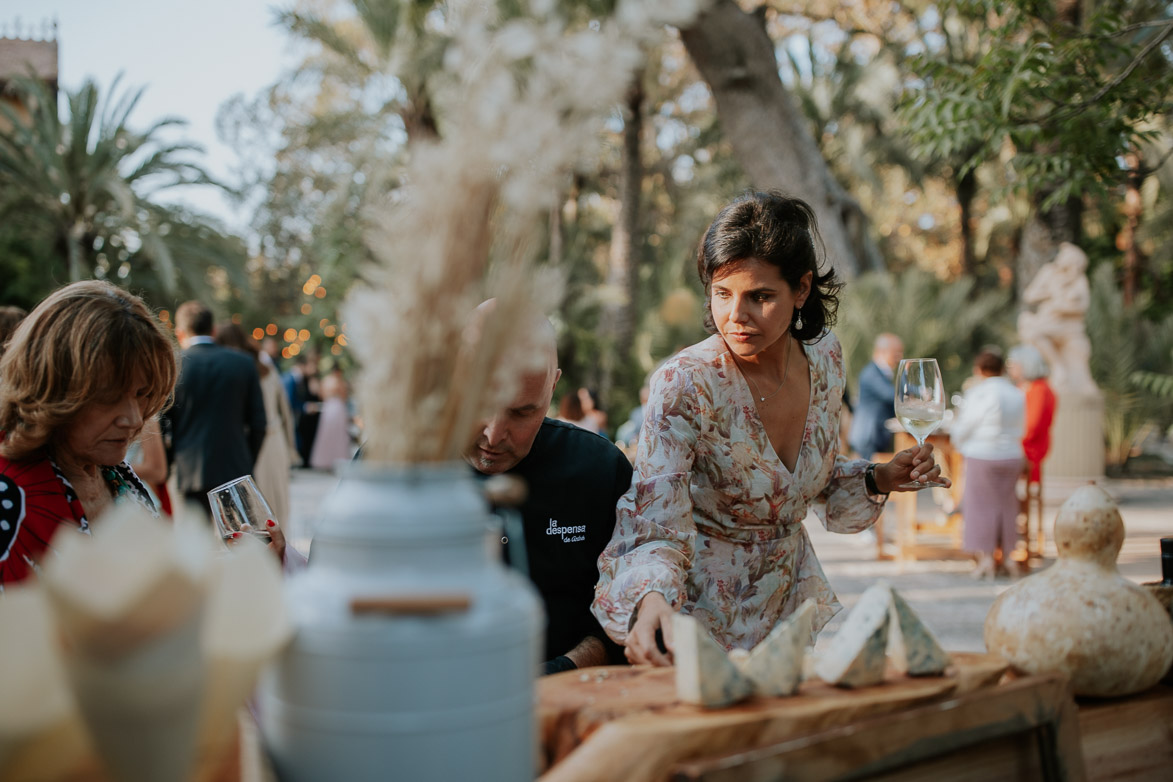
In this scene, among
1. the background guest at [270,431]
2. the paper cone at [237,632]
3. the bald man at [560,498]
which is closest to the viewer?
the paper cone at [237,632]

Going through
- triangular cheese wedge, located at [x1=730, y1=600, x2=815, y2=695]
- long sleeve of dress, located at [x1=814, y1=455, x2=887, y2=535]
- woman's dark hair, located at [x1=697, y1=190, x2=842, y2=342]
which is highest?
woman's dark hair, located at [x1=697, y1=190, x2=842, y2=342]

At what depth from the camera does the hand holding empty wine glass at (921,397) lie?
251cm

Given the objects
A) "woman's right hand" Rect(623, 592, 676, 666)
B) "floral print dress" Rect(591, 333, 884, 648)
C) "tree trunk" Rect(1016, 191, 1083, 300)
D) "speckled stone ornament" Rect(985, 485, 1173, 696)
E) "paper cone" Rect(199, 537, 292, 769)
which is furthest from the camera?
"tree trunk" Rect(1016, 191, 1083, 300)

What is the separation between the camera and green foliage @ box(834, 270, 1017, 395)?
1593 cm

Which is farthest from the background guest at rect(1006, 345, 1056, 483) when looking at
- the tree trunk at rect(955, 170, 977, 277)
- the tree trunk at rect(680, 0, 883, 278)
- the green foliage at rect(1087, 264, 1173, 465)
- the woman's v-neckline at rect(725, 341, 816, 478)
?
the tree trunk at rect(955, 170, 977, 277)

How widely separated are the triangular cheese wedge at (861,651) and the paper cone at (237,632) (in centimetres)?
81

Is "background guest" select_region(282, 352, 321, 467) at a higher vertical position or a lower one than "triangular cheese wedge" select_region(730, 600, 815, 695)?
higher

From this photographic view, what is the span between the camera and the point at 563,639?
244 centimetres

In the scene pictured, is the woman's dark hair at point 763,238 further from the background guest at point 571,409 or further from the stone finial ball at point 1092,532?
the background guest at point 571,409

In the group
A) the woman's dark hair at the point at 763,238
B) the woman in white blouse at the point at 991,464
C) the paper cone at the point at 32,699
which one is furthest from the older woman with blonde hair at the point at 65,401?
the woman in white blouse at the point at 991,464

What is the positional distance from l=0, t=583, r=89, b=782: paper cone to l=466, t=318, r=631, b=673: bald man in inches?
55.1

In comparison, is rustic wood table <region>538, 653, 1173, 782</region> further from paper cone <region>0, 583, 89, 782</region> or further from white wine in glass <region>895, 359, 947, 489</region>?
white wine in glass <region>895, 359, 947, 489</region>

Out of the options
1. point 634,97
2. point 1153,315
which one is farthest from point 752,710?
point 1153,315

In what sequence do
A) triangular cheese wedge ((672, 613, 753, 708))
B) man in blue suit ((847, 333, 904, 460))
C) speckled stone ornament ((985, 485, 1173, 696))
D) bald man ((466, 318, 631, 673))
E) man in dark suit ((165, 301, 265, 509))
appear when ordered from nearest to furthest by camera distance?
triangular cheese wedge ((672, 613, 753, 708)) → speckled stone ornament ((985, 485, 1173, 696)) → bald man ((466, 318, 631, 673)) → man in dark suit ((165, 301, 265, 509)) → man in blue suit ((847, 333, 904, 460))
